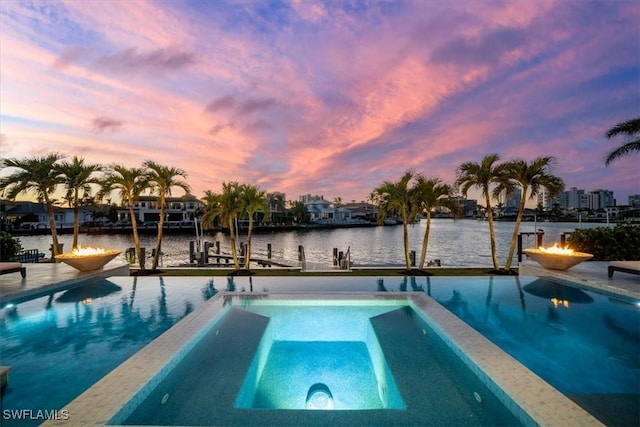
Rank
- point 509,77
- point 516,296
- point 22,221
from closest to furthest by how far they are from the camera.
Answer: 1. point 516,296
2. point 509,77
3. point 22,221

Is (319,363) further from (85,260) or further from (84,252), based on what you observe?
(84,252)

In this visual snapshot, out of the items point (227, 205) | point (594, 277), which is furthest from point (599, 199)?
point (227, 205)

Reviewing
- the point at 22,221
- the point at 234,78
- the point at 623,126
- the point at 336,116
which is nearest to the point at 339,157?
the point at 336,116

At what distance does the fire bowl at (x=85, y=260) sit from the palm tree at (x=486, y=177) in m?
14.3

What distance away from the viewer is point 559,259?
980cm

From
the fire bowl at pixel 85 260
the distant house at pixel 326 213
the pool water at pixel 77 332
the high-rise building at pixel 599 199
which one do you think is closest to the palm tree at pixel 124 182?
the fire bowl at pixel 85 260

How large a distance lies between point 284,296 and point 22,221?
9324cm

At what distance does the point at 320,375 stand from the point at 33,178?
1623 cm

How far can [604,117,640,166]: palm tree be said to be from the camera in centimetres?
1359

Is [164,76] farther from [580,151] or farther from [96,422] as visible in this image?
[580,151]

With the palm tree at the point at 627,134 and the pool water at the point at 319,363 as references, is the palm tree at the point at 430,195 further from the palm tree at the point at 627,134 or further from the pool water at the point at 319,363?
the palm tree at the point at 627,134

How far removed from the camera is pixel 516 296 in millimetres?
8477

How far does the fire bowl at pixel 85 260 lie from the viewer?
33.2ft

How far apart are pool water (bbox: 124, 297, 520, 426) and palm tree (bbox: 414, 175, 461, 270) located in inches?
257
